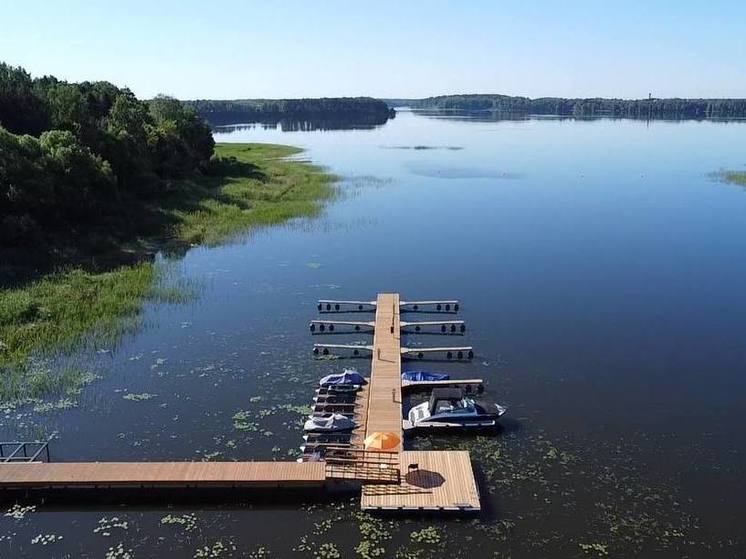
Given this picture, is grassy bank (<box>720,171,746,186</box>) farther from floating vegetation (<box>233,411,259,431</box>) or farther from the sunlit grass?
floating vegetation (<box>233,411,259,431</box>)

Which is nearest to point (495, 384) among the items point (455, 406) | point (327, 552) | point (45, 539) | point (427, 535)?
point (455, 406)

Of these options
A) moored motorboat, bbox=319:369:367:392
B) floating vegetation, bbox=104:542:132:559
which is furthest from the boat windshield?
floating vegetation, bbox=104:542:132:559

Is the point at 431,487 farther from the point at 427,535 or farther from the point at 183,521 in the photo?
the point at 183,521

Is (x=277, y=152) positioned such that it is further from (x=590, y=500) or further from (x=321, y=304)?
(x=590, y=500)

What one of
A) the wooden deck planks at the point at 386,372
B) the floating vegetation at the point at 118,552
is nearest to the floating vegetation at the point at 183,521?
the floating vegetation at the point at 118,552

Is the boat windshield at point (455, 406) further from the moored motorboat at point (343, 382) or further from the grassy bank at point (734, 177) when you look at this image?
the grassy bank at point (734, 177)

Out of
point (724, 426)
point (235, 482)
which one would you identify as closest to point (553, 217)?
point (724, 426)
